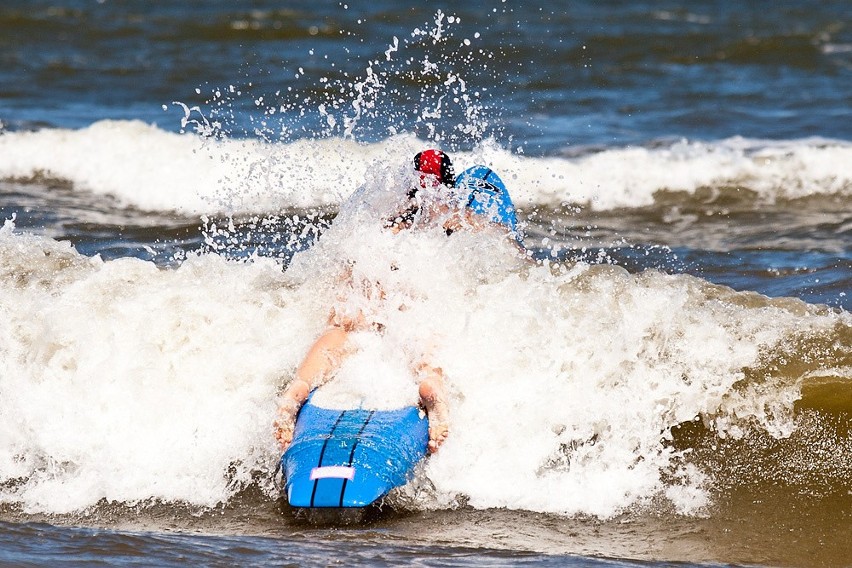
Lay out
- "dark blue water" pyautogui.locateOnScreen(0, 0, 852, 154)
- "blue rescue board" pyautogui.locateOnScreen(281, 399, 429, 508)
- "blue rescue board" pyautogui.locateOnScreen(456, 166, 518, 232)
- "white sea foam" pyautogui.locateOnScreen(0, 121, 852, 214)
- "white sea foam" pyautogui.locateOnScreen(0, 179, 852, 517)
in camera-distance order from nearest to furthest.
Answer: "blue rescue board" pyautogui.locateOnScreen(281, 399, 429, 508), "white sea foam" pyautogui.locateOnScreen(0, 179, 852, 517), "blue rescue board" pyautogui.locateOnScreen(456, 166, 518, 232), "white sea foam" pyautogui.locateOnScreen(0, 121, 852, 214), "dark blue water" pyautogui.locateOnScreen(0, 0, 852, 154)

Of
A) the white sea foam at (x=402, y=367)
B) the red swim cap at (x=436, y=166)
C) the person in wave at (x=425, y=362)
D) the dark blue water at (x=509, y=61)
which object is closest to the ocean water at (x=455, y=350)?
the white sea foam at (x=402, y=367)

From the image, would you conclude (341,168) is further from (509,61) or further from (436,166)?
(509,61)

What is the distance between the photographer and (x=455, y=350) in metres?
6.09

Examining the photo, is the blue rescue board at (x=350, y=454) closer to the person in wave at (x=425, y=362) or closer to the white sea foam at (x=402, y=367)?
the person in wave at (x=425, y=362)

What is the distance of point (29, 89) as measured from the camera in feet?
48.4

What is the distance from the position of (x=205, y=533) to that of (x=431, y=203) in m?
2.70

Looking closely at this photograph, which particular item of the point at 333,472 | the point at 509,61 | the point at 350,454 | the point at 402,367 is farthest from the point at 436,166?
the point at 509,61

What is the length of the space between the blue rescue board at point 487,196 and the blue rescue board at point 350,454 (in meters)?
1.95

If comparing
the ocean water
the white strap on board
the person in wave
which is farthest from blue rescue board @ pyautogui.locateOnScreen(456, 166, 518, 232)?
the white strap on board

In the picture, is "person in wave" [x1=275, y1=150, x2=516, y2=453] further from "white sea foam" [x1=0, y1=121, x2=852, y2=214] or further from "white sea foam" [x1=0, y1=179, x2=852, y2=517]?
"white sea foam" [x1=0, y1=121, x2=852, y2=214]

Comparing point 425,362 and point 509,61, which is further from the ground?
point 509,61

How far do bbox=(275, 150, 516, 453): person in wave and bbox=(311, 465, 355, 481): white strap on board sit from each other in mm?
406

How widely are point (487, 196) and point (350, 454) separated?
8.64ft

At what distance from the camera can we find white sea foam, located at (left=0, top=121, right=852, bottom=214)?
10578 mm
